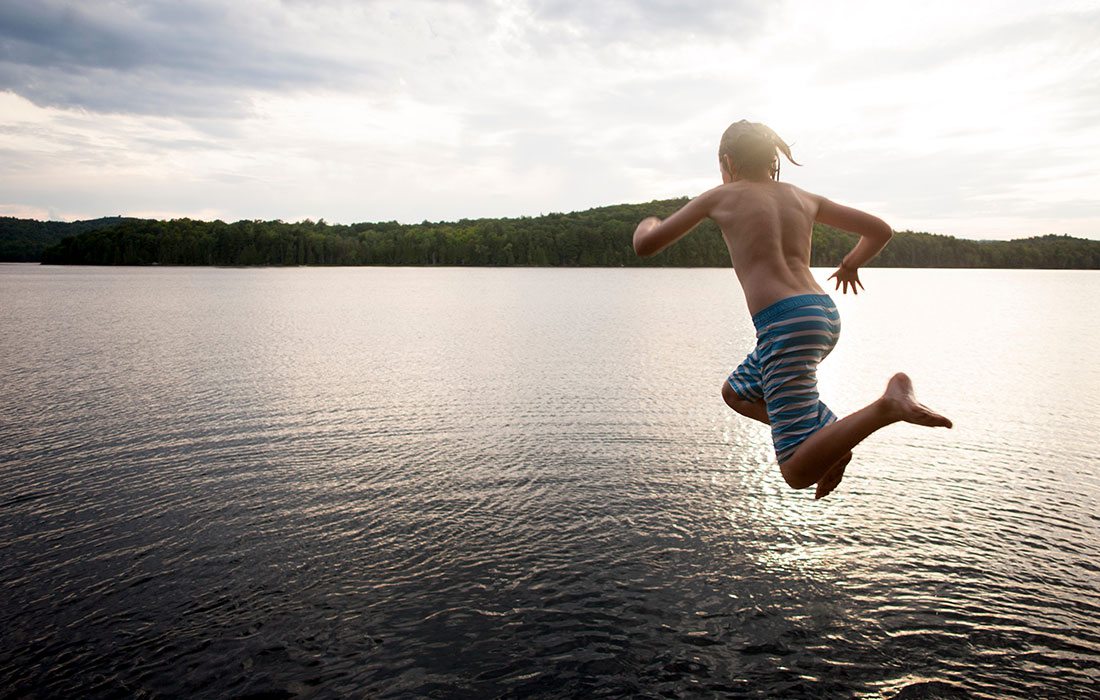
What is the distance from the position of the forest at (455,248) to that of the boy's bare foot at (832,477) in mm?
158081

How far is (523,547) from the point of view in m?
6.52

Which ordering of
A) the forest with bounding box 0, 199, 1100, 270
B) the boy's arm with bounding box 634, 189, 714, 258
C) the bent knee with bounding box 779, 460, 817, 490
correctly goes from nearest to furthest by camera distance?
the boy's arm with bounding box 634, 189, 714, 258 → the bent knee with bounding box 779, 460, 817, 490 → the forest with bounding box 0, 199, 1100, 270

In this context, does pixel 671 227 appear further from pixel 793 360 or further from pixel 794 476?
pixel 794 476

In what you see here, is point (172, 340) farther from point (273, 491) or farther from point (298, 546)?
point (298, 546)

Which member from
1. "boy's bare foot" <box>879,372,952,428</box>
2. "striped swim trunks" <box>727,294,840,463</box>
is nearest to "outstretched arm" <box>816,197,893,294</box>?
"striped swim trunks" <box>727,294,840,463</box>

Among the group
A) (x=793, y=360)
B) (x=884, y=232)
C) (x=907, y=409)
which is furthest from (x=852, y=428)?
(x=884, y=232)

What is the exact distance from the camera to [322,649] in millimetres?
4875

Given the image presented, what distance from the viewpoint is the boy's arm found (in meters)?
4.44

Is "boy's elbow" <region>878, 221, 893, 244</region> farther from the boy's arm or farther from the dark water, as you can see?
the dark water

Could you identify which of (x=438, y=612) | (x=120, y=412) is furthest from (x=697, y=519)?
(x=120, y=412)

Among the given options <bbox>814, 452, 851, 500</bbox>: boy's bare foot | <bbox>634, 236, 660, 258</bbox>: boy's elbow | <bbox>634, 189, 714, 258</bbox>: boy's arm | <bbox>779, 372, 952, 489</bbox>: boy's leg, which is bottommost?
<bbox>814, 452, 851, 500</bbox>: boy's bare foot

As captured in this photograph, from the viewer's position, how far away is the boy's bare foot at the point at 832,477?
477 cm

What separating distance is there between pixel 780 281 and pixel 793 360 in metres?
0.49

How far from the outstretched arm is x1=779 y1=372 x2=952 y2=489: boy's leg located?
0.83 m
